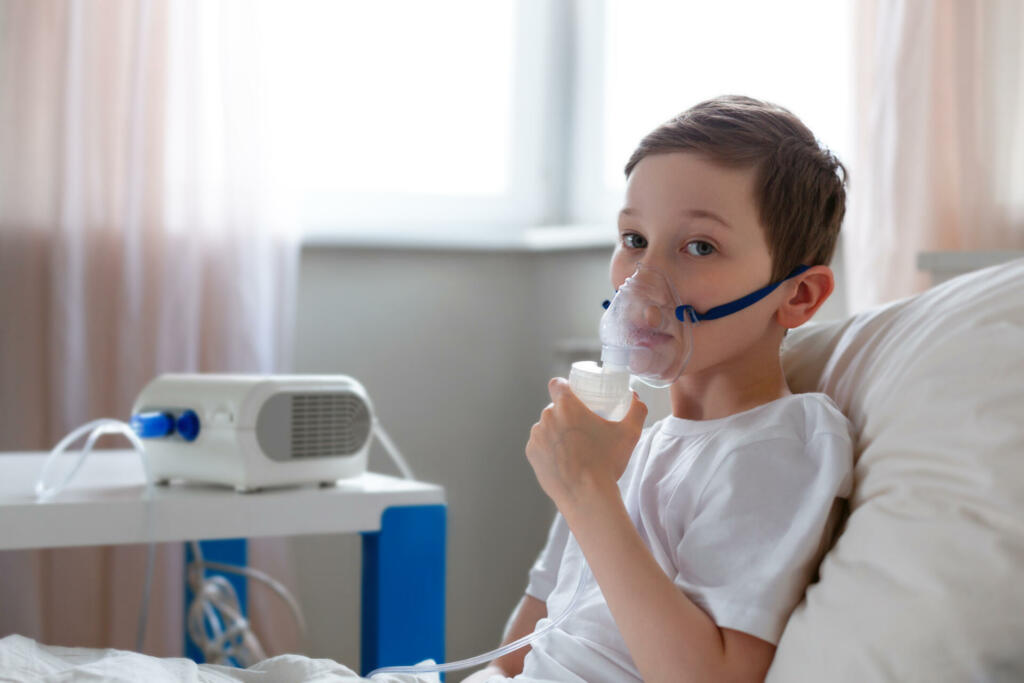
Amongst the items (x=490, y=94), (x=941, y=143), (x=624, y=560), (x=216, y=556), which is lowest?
(x=216, y=556)

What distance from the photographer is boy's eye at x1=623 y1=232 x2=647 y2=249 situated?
101cm

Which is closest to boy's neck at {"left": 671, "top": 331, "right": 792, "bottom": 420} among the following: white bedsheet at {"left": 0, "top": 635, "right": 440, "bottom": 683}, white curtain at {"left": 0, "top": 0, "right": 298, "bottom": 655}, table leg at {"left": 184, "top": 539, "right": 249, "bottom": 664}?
white bedsheet at {"left": 0, "top": 635, "right": 440, "bottom": 683}

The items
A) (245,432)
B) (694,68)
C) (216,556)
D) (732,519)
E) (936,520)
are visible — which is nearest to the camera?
(936,520)

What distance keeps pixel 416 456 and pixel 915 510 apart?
1.79m

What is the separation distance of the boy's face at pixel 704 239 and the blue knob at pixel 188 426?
64 cm

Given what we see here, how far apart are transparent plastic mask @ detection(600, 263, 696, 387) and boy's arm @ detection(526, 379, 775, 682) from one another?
57 millimetres

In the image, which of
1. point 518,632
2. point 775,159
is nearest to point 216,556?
point 518,632

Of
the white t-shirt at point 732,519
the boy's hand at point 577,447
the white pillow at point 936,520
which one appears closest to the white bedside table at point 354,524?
the white t-shirt at point 732,519

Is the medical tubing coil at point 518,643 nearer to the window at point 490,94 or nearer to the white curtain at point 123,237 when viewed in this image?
the white curtain at point 123,237

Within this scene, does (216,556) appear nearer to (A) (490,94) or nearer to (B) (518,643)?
(B) (518,643)

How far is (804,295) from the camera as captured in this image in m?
1.03

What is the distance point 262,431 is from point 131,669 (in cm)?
48

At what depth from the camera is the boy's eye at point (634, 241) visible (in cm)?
101

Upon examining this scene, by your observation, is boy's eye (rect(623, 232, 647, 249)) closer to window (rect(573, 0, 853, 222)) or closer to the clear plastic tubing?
the clear plastic tubing
